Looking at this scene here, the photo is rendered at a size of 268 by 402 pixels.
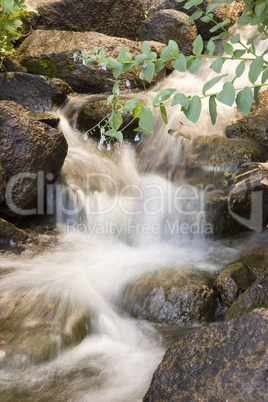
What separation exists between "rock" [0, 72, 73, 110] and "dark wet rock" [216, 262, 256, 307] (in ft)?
13.1

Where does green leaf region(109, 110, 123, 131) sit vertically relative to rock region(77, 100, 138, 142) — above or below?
below

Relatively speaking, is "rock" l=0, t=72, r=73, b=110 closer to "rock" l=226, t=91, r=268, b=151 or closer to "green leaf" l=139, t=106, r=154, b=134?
"rock" l=226, t=91, r=268, b=151

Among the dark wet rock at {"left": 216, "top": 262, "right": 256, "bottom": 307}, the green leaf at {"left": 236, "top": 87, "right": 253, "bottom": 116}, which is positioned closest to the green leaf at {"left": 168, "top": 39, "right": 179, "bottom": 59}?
the green leaf at {"left": 236, "top": 87, "right": 253, "bottom": 116}

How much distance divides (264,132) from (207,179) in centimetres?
105

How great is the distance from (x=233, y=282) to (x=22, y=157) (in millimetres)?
2608

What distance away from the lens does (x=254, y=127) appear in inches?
213

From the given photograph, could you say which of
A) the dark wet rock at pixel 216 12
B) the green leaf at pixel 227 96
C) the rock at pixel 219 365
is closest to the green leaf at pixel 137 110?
the green leaf at pixel 227 96

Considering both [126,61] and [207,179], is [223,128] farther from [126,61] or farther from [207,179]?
[126,61]

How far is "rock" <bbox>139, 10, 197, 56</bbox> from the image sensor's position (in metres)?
8.02

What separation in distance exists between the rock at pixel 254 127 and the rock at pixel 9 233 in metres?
3.00

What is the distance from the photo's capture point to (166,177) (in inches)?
209

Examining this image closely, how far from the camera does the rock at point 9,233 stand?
14.3 ft

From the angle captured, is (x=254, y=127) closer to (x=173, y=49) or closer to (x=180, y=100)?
(x=173, y=49)

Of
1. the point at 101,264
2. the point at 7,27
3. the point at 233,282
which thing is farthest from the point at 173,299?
the point at 7,27
